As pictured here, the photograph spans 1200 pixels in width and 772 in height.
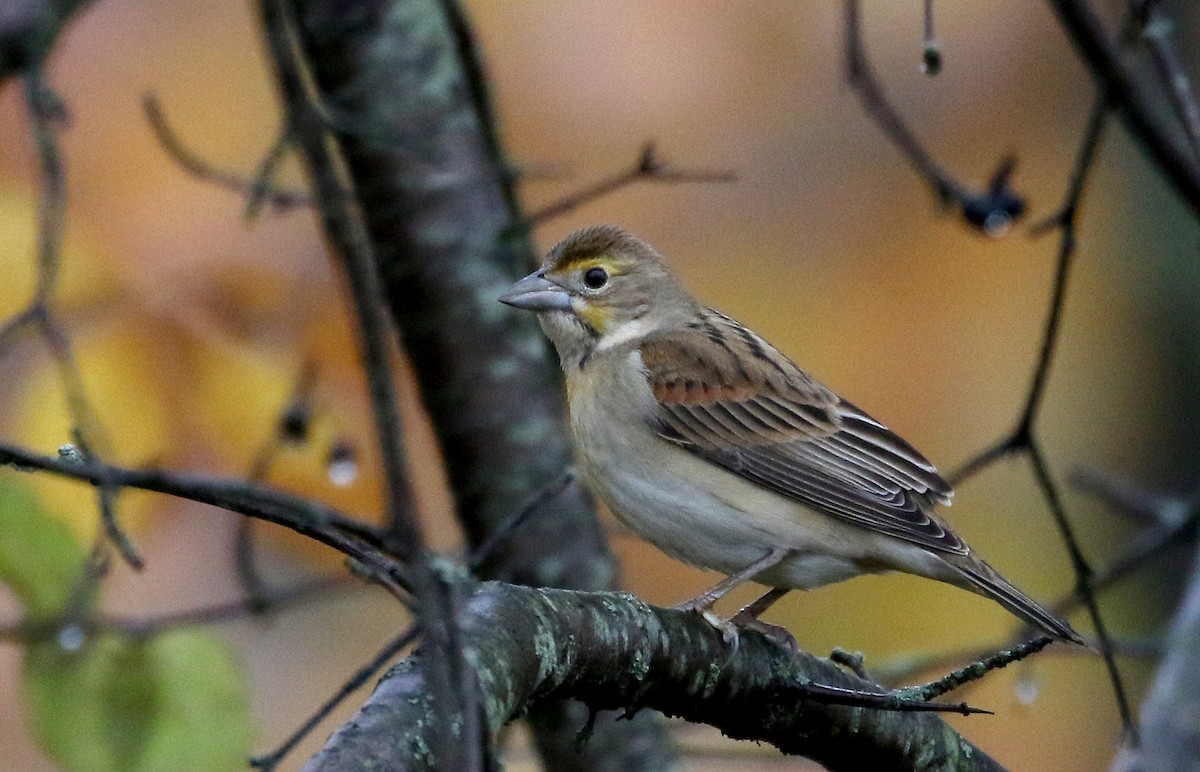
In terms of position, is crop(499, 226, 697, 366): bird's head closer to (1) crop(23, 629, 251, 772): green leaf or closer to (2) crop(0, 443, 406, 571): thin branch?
(1) crop(23, 629, 251, 772): green leaf

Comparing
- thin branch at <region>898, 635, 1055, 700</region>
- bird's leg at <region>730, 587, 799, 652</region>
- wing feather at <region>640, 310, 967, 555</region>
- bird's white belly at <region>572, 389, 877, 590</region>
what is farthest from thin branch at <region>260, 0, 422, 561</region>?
wing feather at <region>640, 310, 967, 555</region>

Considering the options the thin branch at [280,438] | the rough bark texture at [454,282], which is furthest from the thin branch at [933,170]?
the thin branch at [280,438]

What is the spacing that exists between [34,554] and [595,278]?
2.42 metres

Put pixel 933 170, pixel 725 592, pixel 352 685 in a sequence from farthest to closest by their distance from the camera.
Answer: pixel 933 170 < pixel 725 592 < pixel 352 685

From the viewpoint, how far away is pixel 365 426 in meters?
6.15

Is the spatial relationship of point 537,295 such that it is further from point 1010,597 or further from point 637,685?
point 637,685

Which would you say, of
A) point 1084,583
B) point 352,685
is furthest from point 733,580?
point 352,685

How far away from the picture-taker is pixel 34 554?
358 cm

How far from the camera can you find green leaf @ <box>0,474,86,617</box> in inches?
138

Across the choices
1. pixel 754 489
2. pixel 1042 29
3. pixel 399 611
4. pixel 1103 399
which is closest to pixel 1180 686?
pixel 754 489

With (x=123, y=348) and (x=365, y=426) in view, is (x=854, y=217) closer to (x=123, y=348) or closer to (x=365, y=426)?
(x=365, y=426)

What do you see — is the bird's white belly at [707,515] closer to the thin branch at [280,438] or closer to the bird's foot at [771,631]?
the bird's foot at [771,631]

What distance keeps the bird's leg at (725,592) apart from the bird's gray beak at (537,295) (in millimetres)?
1186

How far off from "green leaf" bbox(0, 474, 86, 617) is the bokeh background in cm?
82
